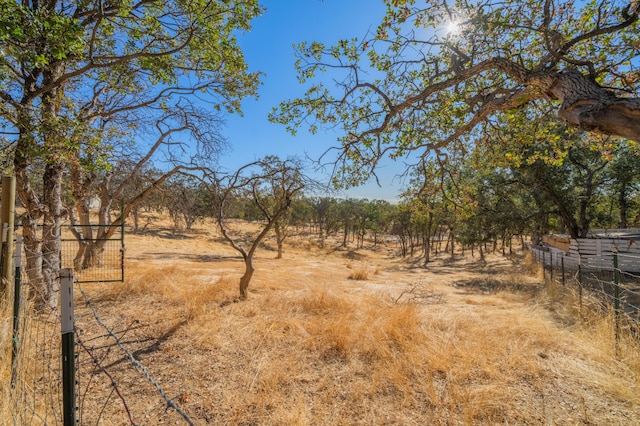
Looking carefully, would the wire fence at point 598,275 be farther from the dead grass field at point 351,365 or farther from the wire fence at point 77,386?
the wire fence at point 77,386

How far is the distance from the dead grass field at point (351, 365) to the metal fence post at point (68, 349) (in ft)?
6.26

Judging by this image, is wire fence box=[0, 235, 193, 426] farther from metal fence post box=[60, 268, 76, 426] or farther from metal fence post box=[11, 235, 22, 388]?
metal fence post box=[60, 268, 76, 426]

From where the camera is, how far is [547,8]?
130 inches

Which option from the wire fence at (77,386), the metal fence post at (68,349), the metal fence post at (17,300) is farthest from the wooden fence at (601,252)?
the metal fence post at (17,300)

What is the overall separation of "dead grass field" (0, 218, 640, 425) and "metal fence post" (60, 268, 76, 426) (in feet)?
6.26

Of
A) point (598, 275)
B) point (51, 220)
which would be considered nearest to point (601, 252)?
point (598, 275)

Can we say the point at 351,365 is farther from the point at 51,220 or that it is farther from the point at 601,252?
the point at 601,252

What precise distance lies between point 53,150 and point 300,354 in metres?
5.09

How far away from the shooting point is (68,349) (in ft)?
4.99

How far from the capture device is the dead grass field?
3.11 meters

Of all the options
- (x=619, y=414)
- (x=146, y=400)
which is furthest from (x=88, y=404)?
(x=619, y=414)

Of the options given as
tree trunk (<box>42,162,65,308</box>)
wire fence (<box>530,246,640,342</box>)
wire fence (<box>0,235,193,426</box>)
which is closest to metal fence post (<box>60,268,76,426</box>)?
wire fence (<box>0,235,193,426</box>)

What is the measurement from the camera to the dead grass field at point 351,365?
3.11 m

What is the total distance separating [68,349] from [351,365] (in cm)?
355
